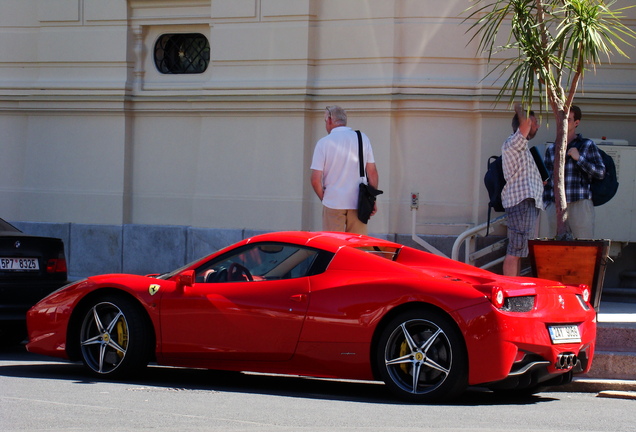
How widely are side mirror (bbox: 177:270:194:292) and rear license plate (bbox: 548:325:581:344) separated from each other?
2709 millimetres

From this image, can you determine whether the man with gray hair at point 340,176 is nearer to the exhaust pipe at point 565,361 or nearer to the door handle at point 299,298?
the door handle at point 299,298

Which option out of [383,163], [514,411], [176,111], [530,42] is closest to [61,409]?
[514,411]

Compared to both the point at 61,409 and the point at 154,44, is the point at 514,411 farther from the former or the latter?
the point at 154,44

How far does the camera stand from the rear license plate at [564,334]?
7207 mm

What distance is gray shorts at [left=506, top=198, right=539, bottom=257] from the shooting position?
1012 centimetres

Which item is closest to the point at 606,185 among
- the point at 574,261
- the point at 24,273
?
the point at 574,261

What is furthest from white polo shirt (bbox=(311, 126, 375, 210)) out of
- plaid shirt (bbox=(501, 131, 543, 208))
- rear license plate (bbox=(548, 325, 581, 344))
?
rear license plate (bbox=(548, 325, 581, 344))

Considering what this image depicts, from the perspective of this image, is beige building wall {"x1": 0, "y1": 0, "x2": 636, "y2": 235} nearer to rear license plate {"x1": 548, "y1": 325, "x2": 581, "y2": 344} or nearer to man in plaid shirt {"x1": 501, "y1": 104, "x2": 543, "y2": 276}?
man in plaid shirt {"x1": 501, "y1": 104, "x2": 543, "y2": 276}

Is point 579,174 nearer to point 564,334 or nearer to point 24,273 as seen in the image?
point 564,334

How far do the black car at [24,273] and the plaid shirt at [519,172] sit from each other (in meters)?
4.46

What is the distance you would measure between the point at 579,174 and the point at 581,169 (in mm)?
112

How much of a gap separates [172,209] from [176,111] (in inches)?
53.8

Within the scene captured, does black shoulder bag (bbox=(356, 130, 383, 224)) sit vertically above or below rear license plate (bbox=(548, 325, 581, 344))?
above

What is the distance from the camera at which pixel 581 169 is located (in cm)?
1057
